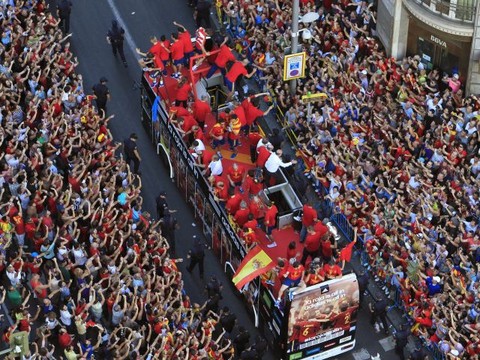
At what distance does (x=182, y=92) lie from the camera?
44.5m

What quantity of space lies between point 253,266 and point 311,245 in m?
1.81

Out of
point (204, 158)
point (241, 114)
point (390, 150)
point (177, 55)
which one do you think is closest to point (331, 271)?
point (204, 158)

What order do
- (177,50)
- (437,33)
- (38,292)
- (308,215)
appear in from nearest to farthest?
(38,292)
(308,215)
(177,50)
(437,33)

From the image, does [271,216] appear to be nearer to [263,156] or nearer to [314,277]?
[263,156]

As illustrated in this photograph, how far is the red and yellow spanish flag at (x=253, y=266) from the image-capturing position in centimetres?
3922

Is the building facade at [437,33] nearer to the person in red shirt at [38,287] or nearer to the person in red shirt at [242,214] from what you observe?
the person in red shirt at [242,214]

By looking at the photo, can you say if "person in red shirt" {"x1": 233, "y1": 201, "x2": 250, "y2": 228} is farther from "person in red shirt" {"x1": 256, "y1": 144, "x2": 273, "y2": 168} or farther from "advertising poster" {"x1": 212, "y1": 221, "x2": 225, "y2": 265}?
"person in red shirt" {"x1": 256, "y1": 144, "x2": 273, "y2": 168}

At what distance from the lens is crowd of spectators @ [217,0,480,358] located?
134ft

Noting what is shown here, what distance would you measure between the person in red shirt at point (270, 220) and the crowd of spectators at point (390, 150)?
395cm

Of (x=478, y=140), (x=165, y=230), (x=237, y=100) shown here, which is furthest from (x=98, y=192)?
(x=478, y=140)

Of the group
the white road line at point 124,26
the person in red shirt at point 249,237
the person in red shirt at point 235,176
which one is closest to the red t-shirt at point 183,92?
the person in red shirt at point 235,176

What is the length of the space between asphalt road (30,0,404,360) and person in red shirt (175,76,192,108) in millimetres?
3091

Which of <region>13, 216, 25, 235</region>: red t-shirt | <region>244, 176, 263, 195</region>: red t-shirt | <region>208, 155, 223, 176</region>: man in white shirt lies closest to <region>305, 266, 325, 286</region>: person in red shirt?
<region>244, 176, 263, 195</region>: red t-shirt

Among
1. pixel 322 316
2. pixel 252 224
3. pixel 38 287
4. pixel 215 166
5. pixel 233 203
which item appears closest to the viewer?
pixel 322 316
